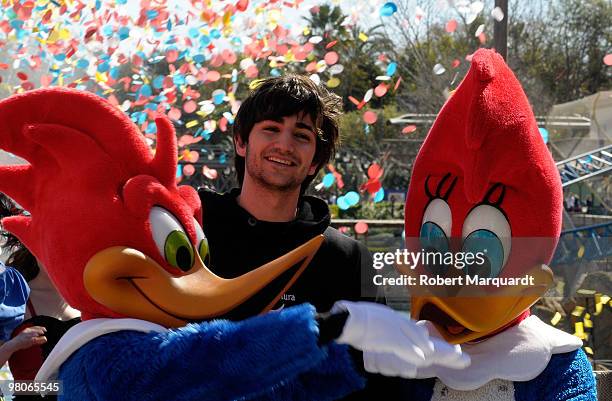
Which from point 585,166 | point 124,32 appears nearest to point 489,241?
point 124,32

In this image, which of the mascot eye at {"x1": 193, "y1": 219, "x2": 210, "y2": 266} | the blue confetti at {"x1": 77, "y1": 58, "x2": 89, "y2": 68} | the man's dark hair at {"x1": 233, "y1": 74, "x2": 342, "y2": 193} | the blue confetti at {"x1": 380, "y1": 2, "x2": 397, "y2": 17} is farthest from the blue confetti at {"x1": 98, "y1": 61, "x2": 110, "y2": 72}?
the mascot eye at {"x1": 193, "y1": 219, "x2": 210, "y2": 266}

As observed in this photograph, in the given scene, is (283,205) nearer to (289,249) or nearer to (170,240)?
(289,249)

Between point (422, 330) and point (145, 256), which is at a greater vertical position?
point (145, 256)

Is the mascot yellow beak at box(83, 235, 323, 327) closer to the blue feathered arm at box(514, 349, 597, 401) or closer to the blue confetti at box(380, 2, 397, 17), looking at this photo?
the blue feathered arm at box(514, 349, 597, 401)

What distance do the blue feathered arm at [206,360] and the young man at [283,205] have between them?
621mm

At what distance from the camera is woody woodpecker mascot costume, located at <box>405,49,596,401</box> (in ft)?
7.08

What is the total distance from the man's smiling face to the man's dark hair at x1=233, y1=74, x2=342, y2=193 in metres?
0.03

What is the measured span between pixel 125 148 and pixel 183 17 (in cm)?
248

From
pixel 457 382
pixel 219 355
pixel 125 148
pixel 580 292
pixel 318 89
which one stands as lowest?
pixel 580 292

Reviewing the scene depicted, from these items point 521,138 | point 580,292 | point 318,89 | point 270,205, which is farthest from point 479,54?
point 580,292

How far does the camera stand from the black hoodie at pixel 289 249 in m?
→ 2.46

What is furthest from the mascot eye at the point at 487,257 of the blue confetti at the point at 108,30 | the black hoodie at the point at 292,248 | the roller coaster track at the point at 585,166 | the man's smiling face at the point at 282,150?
the roller coaster track at the point at 585,166

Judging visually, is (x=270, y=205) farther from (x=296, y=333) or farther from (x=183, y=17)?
(x=183, y=17)

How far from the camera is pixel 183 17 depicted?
4367mm
